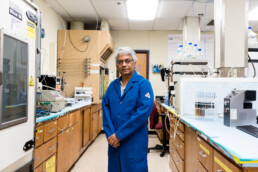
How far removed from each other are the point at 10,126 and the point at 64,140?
136 cm

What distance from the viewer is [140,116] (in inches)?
56.6

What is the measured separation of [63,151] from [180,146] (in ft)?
4.51

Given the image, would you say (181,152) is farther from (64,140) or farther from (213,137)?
(64,140)

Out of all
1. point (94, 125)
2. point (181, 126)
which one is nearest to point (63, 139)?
point (181, 126)

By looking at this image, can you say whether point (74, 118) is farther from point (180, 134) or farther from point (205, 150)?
point (205, 150)

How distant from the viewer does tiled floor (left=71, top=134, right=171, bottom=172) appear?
262cm

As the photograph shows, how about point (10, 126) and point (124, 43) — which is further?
point (124, 43)

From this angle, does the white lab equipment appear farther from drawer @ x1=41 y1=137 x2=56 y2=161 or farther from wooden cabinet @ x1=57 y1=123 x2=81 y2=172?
drawer @ x1=41 y1=137 x2=56 y2=161

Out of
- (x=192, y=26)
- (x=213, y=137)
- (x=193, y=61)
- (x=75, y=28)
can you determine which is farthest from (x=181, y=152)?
(x=75, y=28)

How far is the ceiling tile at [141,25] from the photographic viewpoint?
14.7ft

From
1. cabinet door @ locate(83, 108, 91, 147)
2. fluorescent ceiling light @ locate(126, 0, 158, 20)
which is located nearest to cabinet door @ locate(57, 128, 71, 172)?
cabinet door @ locate(83, 108, 91, 147)

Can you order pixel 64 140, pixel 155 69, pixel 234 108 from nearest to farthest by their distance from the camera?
pixel 234 108 < pixel 64 140 < pixel 155 69

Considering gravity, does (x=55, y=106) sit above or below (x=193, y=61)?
below

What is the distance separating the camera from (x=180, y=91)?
6.63 feet
